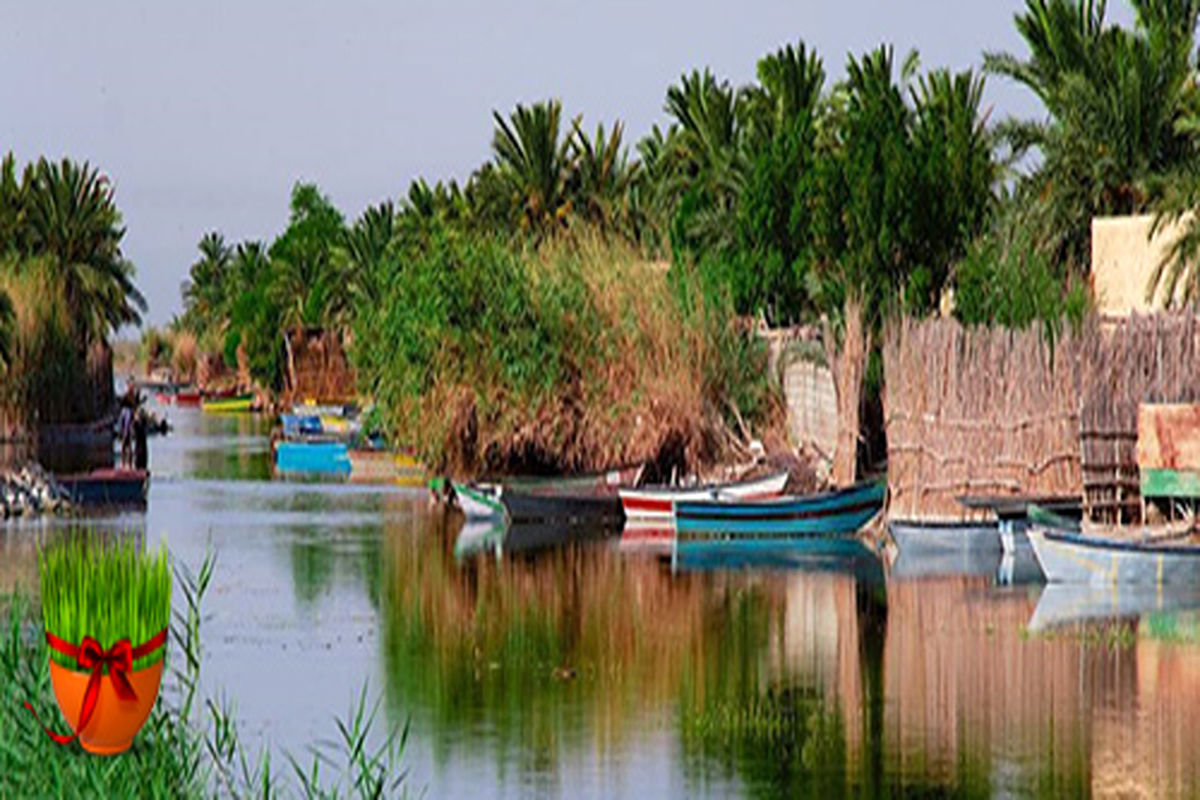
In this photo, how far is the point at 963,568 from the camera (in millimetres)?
35281

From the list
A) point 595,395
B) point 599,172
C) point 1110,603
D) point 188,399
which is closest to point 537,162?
point 599,172

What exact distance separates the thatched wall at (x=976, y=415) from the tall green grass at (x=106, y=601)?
23.1 m

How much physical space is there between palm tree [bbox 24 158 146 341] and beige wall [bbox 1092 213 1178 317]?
46014mm

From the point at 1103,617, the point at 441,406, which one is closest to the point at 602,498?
the point at 441,406

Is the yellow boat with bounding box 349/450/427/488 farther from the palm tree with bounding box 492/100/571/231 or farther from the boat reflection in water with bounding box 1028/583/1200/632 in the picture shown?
the boat reflection in water with bounding box 1028/583/1200/632

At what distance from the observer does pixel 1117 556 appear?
3036 centimetres

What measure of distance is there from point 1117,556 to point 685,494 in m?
12.2

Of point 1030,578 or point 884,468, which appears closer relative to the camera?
point 1030,578

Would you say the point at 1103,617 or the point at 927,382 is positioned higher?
the point at 927,382

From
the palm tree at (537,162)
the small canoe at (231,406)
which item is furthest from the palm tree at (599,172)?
the small canoe at (231,406)

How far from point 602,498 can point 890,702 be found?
68.9ft

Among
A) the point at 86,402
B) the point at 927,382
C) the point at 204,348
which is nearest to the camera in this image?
the point at 927,382

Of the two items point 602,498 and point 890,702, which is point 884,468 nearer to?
point 602,498

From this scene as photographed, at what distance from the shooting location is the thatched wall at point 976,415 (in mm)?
35812
